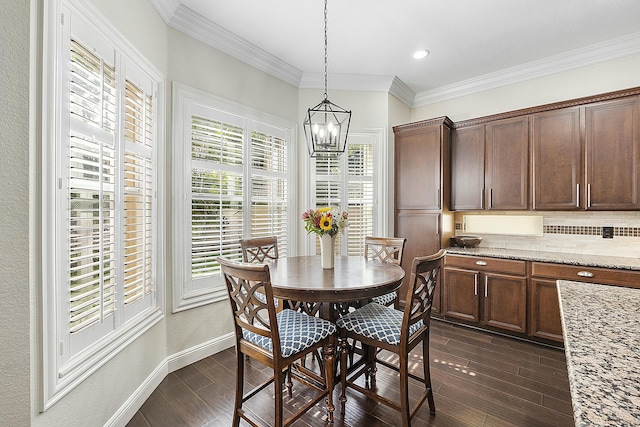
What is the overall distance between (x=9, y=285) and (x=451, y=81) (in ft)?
14.9

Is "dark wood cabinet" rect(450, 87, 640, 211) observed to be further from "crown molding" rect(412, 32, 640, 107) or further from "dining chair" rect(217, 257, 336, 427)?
"dining chair" rect(217, 257, 336, 427)

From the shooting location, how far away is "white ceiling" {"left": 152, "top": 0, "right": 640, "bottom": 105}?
8.24 ft

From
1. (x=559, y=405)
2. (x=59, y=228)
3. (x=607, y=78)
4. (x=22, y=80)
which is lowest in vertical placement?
(x=559, y=405)

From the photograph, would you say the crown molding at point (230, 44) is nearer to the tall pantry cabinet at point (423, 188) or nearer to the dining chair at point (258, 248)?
the tall pantry cabinet at point (423, 188)

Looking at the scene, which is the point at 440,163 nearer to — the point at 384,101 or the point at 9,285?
the point at 384,101

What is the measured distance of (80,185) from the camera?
1.59 metres

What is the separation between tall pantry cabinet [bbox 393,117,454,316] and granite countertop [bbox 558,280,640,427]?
2.36 metres

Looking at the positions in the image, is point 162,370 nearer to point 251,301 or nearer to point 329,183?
point 251,301

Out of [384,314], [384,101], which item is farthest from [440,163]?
[384,314]

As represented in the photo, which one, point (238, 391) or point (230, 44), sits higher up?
point (230, 44)

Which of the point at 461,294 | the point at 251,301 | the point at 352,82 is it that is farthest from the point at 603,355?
the point at 352,82

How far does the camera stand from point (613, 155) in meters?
2.86

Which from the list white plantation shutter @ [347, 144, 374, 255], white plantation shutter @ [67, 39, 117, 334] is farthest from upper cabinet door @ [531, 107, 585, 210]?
white plantation shutter @ [67, 39, 117, 334]

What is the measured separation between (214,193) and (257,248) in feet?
2.19
